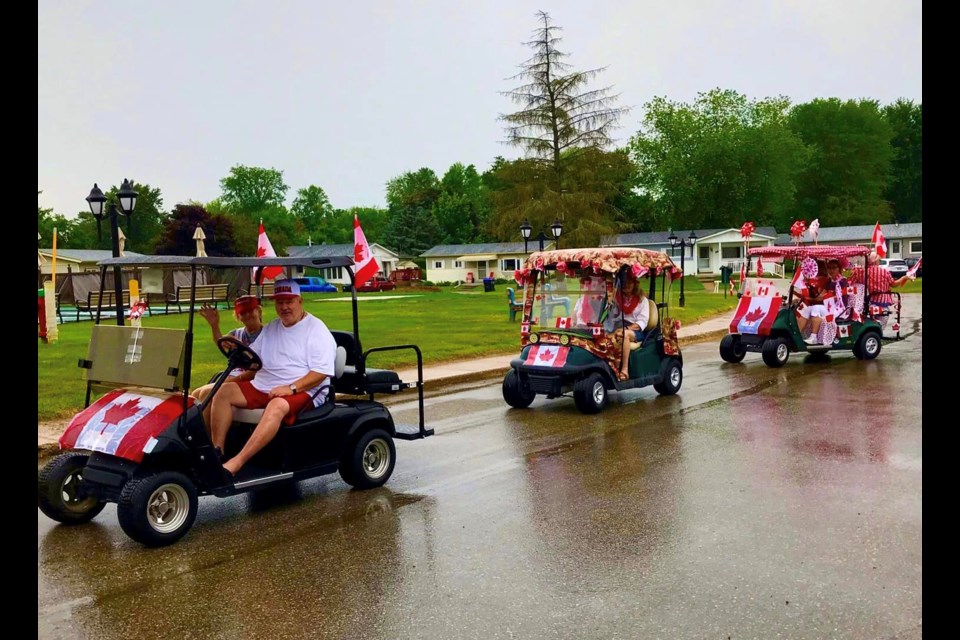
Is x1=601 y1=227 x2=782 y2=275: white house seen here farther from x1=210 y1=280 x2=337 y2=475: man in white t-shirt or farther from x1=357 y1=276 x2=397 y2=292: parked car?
x1=210 y1=280 x2=337 y2=475: man in white t-shirt

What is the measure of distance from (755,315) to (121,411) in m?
12.3

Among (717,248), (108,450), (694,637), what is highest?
(717,248)

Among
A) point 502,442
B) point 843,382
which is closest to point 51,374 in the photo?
point 502,442

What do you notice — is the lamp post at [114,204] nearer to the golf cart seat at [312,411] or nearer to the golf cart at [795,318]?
the golf cart seat at [312,411]

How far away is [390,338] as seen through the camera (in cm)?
2142

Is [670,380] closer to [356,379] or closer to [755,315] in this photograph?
[755,315]

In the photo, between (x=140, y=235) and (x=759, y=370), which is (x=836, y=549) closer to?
(x=759, y=370)

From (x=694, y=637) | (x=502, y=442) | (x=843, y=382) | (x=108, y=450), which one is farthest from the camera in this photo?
(x=843, y=382)

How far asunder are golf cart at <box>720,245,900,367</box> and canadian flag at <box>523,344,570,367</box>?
5.77 metres

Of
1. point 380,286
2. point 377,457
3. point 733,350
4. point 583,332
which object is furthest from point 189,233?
point 377,457

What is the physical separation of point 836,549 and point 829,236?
254 ft

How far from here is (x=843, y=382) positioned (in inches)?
526

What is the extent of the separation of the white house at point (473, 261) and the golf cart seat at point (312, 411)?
7507 centimetres

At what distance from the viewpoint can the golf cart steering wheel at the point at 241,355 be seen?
6637 mm
